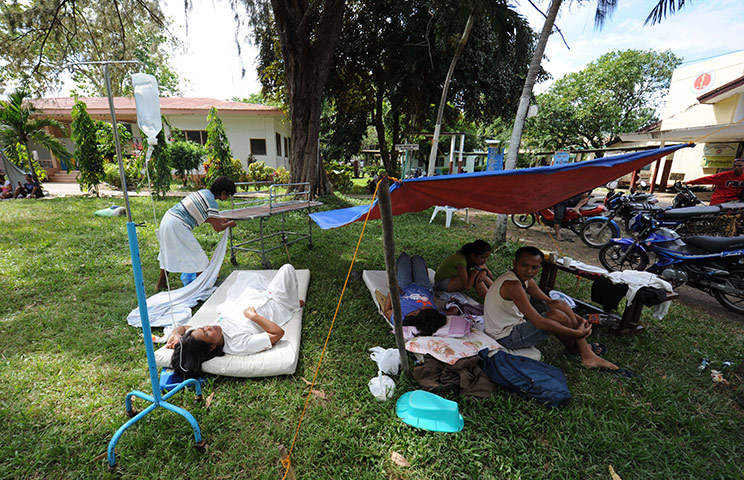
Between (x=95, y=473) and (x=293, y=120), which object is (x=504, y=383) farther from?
(x=293, y=120)

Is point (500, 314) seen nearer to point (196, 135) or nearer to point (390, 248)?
point (390, 248)

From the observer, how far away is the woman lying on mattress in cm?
239

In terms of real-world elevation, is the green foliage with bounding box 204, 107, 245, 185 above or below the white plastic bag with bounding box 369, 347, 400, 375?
above

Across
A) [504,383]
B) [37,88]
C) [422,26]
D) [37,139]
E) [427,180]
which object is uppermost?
[422,26]

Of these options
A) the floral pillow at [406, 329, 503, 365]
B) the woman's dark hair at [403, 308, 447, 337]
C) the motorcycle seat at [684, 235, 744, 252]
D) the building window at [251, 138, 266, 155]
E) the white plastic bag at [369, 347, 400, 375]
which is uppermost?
the building window at [251, 138, 266, 155]

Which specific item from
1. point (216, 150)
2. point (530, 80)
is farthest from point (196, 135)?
point (530, 80)

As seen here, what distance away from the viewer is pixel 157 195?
9648 mm

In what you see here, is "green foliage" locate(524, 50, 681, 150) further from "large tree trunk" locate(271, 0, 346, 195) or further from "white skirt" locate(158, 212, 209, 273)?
"white skirt" locate(158, 212, 209, 273)

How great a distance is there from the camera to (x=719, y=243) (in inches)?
142

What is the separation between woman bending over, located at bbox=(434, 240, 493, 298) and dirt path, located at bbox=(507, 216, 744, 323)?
210cm

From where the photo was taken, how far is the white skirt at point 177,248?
355 centimetres

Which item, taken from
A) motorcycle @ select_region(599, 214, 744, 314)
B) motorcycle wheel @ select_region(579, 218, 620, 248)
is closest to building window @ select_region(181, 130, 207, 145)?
motorcycle wheel @ select_region(579, 218, 620, 248)

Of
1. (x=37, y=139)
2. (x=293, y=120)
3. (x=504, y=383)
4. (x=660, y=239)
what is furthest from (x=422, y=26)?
(x=37, y=139)

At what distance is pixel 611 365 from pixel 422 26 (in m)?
10.4
